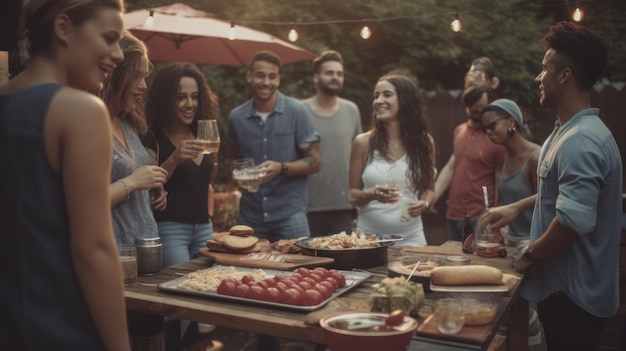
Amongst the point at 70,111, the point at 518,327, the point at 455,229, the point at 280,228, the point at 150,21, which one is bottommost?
the point at 518,327

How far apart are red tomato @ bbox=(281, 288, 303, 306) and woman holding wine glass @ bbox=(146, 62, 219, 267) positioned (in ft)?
5.35

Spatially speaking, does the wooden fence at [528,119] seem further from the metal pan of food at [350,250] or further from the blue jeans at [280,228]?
the metal pan of food at [350,250]

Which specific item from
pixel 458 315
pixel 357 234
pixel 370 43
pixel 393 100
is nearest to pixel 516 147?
pixel 393 100

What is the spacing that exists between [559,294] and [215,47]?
494 centimetres

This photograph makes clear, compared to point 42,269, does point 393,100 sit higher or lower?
higher

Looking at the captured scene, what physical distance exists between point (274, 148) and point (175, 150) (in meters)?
1.35

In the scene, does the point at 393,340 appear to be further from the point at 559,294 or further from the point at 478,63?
the point at 478,63

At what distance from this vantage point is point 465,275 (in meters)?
2.72

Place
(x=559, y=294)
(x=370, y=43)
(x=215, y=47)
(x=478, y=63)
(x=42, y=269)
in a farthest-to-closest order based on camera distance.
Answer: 1. (x=370, y=43)
2. (x=215, y=47)
3. (x=478, y=63)
4. (x=559, y=294)
5. (x=42, y=269)

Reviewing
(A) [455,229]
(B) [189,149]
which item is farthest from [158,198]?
(A) [455,229]

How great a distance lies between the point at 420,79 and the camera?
494 inches

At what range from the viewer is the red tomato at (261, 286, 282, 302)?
8.33 ft

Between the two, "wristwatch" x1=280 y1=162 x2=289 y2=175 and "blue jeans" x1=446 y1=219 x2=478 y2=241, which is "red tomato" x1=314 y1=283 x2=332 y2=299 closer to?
"wristwatch" x1=280 y1=162 x2=289 y2=175

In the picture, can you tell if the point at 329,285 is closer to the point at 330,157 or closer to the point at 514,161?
the point at 514,161
